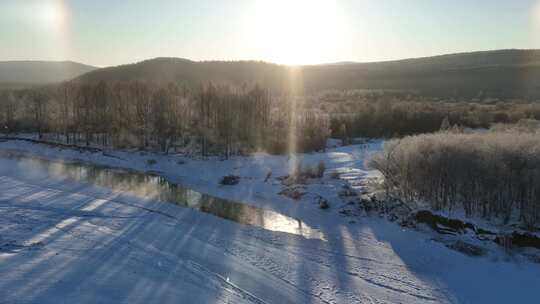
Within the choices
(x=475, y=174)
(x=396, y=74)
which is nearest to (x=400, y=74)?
(x=396, y=74)

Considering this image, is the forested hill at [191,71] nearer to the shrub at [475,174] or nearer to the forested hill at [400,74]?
the forested hill at [400,74]

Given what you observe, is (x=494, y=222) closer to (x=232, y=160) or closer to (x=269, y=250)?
(x=269, y=250)

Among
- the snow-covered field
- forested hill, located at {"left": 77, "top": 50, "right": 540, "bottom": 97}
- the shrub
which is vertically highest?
forested hill, located at {"left": 77, "top": 50, "right": 540, "bottom": 97}

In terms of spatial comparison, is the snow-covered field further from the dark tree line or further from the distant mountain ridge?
the distant mountain ridge

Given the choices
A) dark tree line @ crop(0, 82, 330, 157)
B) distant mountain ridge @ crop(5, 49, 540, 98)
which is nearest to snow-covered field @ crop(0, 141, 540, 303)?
dark tree line @ crop(0, 82, 330, 157)

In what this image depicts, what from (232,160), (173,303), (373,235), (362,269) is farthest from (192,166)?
(173,303)

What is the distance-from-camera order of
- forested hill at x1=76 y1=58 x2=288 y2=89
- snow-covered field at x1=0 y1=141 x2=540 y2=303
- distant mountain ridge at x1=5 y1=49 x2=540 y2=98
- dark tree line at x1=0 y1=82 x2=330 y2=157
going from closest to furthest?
snow-covered field at x1=0 y1=141 x2=540 y2=303
dark tree line at x1=0 y1=82 x2=330 y2=157
distant mountain ridge at x1=5 y1=49 x2=540 y2=98
forested hill at x1=76 y1=58 x2=288 y2=89
